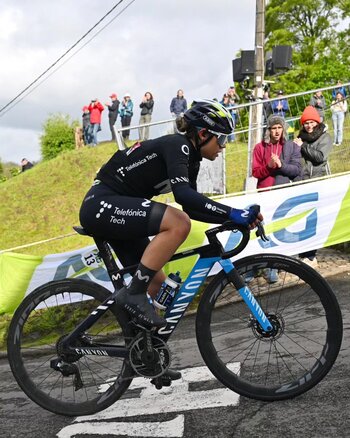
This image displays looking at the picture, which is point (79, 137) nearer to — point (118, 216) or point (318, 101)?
point (318, 101)

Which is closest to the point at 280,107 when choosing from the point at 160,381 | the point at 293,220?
the point at 293,220

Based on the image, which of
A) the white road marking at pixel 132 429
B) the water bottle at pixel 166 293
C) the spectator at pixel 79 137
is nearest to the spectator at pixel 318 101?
the water bottle at pixel 166 293

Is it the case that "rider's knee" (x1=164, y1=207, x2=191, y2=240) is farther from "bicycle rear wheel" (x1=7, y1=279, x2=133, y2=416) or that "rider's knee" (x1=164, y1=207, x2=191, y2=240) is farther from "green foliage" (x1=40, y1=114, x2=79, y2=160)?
"green foliage" (x1=40, y1=114, x2=79, y2=160)

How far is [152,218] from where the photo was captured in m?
4.45

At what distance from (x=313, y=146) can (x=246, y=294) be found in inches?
212

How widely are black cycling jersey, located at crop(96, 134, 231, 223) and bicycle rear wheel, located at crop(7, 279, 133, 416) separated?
29.1 inches

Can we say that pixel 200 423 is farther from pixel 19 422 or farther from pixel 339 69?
pixel 339 69

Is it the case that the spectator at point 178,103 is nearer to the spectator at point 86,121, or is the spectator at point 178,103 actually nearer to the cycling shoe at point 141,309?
the spectator at point 86,121

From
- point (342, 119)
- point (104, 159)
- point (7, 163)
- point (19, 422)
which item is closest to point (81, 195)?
point (104, 159)

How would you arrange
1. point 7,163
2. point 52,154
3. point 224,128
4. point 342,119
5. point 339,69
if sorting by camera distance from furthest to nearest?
point 7,163, point 52,154, point 339,69, point 342,119, point 224,128

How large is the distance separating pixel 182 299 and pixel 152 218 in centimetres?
61

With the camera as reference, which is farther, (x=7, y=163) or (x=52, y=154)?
(x=7, y=163)

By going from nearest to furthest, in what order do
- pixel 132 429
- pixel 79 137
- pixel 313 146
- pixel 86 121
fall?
pixel 132 429, pixel 313 146, pixel 86 121, pixel 79 137

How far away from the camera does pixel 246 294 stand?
15.1 feet
